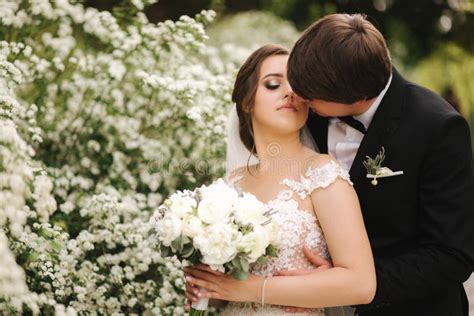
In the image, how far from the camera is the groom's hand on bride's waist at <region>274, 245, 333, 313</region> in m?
2.75

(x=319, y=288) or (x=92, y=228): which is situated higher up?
(x=319, y=288)

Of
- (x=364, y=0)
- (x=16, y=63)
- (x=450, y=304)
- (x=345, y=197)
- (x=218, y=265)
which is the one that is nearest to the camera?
(x=218, y=265)

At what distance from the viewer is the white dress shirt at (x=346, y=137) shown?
2.93 m

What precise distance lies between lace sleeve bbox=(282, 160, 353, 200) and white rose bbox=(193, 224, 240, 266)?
458mm

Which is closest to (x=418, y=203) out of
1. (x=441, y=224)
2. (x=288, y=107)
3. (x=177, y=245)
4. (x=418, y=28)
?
(x=441, y=224)

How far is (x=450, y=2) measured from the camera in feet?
28.7

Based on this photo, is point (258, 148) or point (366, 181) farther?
point (258, 148)

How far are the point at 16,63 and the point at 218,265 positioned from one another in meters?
2.04

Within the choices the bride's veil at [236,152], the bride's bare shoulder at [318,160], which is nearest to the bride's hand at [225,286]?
the bride's bare shoulder at [318,160]

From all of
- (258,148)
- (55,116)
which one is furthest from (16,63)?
(258,148)

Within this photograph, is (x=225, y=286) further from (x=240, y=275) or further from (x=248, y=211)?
(x=248, y=211)

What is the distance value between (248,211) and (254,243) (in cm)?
12

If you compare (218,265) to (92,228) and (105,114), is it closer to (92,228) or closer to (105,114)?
(92,228)

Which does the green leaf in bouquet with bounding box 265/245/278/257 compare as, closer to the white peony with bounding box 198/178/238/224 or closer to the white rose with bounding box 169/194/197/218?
the white peony with bounding box 198/178/238/224
